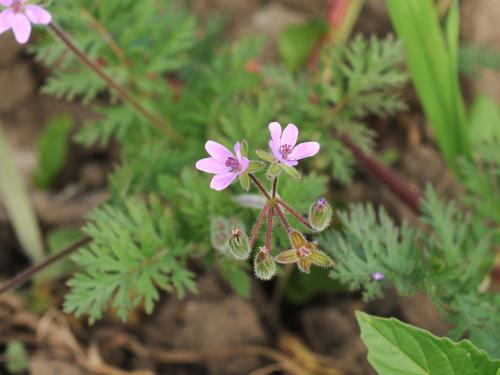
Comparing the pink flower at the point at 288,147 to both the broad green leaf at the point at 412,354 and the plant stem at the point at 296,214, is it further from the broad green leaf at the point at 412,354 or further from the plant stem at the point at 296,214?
the broad green leaf at the point at 412,354

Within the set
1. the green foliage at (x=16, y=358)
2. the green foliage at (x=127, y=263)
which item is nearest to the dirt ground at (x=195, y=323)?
the green foliage at (x=16, y=358)

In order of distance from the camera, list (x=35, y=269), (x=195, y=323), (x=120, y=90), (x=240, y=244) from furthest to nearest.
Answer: (x=195, y=323)
(x=120, y=90)
(x=35, y=269)
(x=240, y=244)

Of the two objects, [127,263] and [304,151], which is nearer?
[304,151]

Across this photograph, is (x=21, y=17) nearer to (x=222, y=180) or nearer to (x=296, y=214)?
(x=222, y=180)

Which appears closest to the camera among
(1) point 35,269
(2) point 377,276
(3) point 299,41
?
(2) point 377,276

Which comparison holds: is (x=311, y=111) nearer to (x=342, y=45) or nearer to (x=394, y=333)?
(x=342, y=45)

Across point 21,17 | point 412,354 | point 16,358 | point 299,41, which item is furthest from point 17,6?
point 299,41

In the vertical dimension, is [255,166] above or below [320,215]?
above
